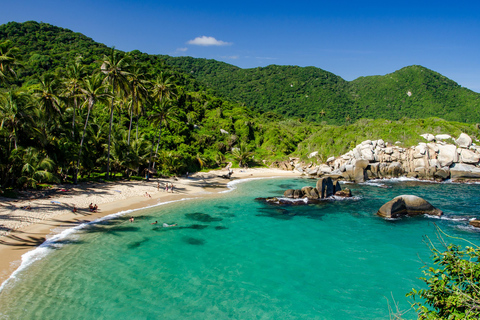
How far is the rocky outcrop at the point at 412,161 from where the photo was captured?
45844mm

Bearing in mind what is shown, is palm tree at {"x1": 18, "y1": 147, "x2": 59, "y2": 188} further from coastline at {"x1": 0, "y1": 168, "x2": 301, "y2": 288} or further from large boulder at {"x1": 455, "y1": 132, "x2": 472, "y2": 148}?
large boulder at {"x1": 455, "y1": 132, "x2": 472, "y2": 148}

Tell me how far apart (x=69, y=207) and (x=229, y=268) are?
53.7 ft

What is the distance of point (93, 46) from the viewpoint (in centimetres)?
8319

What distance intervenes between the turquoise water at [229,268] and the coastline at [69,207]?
170 cm

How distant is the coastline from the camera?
15609 millimetres

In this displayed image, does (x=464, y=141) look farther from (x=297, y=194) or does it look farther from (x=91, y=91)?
(x=91, y=91)

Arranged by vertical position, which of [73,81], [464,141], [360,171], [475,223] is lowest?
[475,223]

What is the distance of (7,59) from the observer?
22.6 m

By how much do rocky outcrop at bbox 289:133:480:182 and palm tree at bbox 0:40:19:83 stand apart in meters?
47.0

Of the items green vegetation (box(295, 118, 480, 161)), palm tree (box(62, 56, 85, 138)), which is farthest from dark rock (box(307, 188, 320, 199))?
palm tree (box(62, 56, 85, 138))

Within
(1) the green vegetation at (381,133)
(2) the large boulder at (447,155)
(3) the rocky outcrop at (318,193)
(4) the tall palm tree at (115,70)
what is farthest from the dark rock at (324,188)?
(2) the large boulder at (447,155)

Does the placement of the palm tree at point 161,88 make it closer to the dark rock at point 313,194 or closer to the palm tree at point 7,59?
the palm tree at point 7,59

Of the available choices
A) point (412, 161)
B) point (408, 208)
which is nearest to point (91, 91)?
point (408, 208)

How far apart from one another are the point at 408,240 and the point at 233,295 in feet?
47.7
